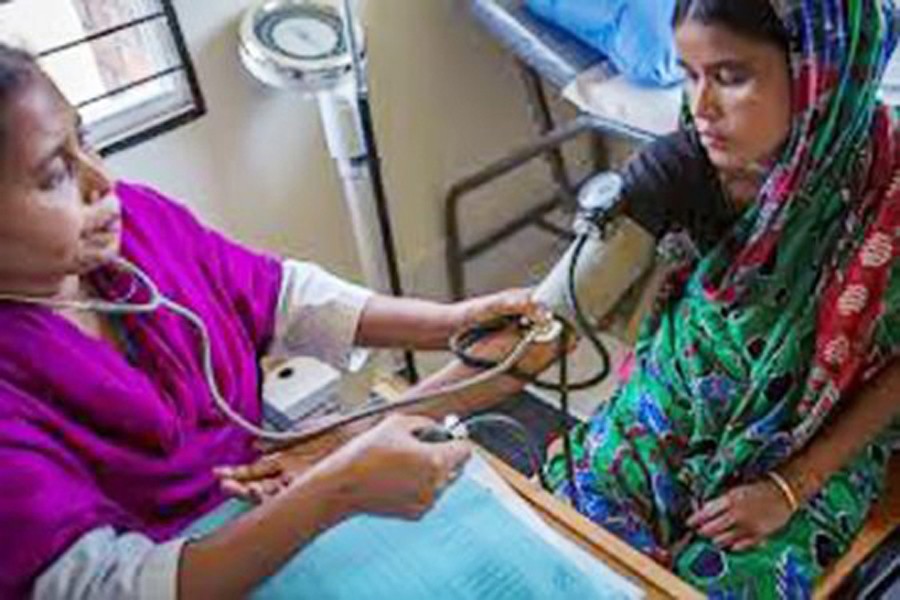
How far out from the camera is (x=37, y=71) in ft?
2.63

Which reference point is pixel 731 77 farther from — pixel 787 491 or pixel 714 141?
pixel 787 491

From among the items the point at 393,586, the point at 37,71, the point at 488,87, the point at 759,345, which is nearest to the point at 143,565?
the point at 393,586

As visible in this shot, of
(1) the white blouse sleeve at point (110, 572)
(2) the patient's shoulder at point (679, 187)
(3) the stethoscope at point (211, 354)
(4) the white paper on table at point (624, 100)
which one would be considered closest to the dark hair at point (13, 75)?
(3) the stethoscope at point (211, 354)

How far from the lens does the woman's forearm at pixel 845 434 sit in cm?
109

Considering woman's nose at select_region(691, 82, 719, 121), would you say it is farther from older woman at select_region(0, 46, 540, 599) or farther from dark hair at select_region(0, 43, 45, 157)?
dark hair at select_region(0, 43, 45, 157)

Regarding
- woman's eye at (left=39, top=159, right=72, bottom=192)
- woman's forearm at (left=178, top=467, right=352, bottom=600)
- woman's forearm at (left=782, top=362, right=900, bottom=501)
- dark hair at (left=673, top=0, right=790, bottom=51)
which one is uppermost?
woman's eye at (left=39, top=159, right=72, bottom=192)

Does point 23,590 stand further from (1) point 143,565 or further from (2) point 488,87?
(2) point 488,87

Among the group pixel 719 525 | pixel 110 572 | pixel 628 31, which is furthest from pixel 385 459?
pixel 628 31

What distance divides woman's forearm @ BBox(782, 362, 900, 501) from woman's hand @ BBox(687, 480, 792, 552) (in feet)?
0.10

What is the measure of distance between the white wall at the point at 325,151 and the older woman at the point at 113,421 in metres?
0.85

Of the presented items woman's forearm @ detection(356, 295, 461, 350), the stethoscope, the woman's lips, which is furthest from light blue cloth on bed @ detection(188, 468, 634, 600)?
the woman's lips

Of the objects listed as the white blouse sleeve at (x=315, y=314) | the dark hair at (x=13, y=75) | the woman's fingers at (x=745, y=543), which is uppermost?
the dark hair at (x=13, y=75)

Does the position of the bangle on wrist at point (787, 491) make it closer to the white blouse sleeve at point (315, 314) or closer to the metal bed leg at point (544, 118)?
the white blouse sleeve at point (315, 314)

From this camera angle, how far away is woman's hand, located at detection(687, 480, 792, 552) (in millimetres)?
1078
